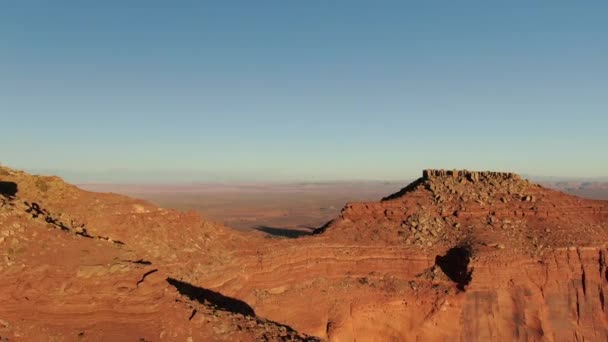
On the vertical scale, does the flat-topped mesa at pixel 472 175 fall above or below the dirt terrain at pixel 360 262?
above

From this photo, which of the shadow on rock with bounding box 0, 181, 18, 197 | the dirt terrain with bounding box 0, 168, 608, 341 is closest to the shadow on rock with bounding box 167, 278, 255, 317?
the dirt terrain with bounding box 0, 168, 608, 341

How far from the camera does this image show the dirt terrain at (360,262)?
48.5 ft

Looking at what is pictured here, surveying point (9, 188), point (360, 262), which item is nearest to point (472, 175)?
point (360, 262)

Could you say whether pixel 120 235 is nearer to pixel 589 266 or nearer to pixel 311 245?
pixel 311 245

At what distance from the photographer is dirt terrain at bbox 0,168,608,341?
48.5ft

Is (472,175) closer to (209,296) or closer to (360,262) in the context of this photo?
(360,262)

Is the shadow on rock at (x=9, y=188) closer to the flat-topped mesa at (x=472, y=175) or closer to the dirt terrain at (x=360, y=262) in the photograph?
the dirt terrain at (x=360, y=262)

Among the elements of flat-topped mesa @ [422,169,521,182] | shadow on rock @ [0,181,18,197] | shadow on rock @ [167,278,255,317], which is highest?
flat-topped mesa @ [422,169,521,182]

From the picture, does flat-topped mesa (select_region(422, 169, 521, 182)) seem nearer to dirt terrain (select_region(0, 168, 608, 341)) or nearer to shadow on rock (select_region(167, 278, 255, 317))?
dirt terrain (select_region(0, 168, 608, 341))

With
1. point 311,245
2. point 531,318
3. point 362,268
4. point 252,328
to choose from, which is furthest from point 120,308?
point 531,318

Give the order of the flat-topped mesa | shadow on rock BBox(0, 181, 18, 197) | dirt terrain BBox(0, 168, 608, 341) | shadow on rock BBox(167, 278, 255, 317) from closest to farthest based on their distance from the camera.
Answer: dirt terrain BBox(0, 168, 608, 341), shadow on rock BBox(167, 278, 255, 317), shadow on rock BBox(0, 181, 18, 197), the flat-topped mesa

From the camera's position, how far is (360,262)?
2830cm

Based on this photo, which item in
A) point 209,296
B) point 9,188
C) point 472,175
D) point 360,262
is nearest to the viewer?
point 209,296

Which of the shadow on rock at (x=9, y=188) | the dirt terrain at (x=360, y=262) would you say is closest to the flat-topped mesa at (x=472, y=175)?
the dirt terrain at (x=360, y=262)
